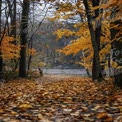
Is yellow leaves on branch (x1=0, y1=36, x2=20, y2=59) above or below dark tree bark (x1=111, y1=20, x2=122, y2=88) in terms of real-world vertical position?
above

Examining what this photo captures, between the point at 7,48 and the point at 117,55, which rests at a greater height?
the point at 7,48

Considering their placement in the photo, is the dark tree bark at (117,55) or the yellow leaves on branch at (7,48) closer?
the dark tree bark at (117,55)

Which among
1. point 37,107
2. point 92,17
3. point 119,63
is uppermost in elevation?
point 92,17

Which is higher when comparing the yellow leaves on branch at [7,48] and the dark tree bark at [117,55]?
the yellow leaves on branch at [7,48]

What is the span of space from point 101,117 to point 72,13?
40.6ft

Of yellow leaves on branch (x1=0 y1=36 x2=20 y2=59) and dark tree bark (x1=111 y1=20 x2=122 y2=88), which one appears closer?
dark tree bark (x1=111 y1=20 x2=122 y2=88)

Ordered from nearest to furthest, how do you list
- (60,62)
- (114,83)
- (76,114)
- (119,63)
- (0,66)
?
(76,114), (119,63), (114,83), (0,66), (60,62)

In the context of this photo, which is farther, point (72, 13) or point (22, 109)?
point (72, 13)

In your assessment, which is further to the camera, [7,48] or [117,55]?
[7,48]

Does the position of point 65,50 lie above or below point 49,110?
above

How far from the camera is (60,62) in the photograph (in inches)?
3558

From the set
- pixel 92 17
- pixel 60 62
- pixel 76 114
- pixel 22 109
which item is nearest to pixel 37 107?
pixel 22 109

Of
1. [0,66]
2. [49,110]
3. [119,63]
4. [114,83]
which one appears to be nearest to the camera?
[49,110]

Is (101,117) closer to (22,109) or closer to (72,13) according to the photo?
(22,109)
